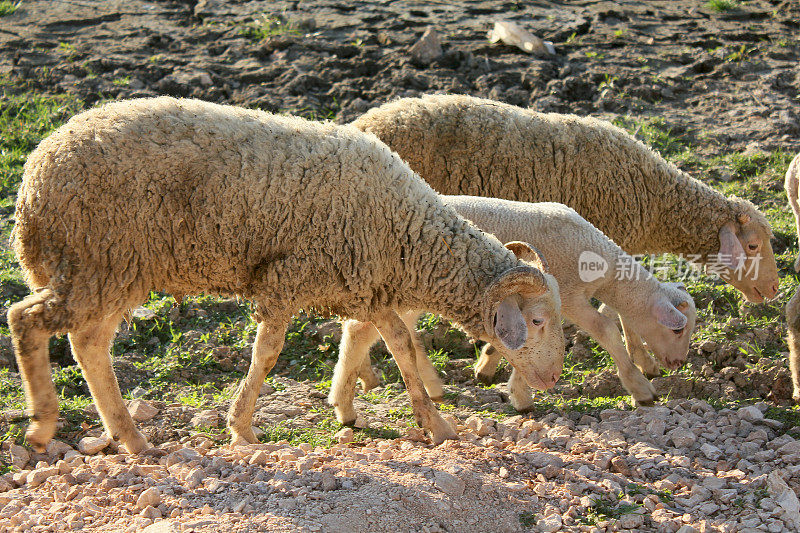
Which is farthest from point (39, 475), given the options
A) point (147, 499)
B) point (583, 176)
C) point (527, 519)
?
point (583, 176)

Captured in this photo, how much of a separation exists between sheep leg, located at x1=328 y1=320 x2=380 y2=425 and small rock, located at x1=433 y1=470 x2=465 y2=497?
4.46ft

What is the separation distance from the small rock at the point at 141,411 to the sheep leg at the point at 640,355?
3385 millimetres

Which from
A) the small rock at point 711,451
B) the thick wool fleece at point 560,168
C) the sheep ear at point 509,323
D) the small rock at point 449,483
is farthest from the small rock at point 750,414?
the thick wool fleece at point 560,168

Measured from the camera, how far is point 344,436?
5527 millimetres

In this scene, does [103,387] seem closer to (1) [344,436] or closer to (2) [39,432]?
(2) [39,432]

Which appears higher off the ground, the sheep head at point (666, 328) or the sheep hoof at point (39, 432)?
the sheep hoof at point (39, 432)

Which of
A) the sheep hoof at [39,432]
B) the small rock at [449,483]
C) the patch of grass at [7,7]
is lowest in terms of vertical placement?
the small rock at [449,483]

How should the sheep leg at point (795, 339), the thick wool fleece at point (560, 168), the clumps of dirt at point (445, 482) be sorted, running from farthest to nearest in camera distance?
1. the thick wool fleece at point (560, 168)
2. the sheep leg at point (795, 339)
3. the clumps of dirt at point (445, 482)

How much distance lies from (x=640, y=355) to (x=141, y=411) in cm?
358

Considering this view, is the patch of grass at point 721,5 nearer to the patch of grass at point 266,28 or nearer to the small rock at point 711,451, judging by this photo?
the patch of grass at point 266,28

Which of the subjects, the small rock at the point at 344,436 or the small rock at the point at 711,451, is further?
the small rock at the point at 344,436

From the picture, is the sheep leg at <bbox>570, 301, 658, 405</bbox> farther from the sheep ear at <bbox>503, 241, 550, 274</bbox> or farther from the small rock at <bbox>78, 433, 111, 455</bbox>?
the small rock at <bbox>78, 433, 111, 455</bbox>

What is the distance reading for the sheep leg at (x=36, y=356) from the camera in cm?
495

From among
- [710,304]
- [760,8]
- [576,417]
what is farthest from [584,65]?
[576,417]
